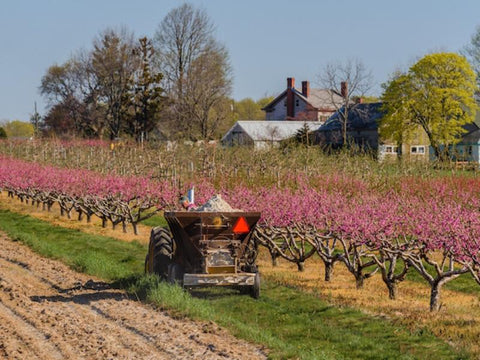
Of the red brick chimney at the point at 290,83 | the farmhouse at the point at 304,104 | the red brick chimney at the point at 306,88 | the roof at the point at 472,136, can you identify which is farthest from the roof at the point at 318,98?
the roof at the point at 472,136

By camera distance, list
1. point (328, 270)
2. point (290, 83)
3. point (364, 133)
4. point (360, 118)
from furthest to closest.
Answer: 1. point (290, 83)
2. point (360, 118)
3. point (364, 133)
4. point (328, 270)

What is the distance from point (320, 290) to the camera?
17.5 metres

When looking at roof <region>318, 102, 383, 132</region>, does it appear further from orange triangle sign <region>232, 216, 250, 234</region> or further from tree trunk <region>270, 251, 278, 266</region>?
orange triangle sign <region>232, 216, 250, 234</region>

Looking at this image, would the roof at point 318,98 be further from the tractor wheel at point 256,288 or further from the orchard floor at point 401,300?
the tractor wheel at point 256,288

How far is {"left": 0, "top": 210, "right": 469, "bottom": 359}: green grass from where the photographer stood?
478 inches

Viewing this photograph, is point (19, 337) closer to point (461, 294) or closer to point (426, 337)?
point (426, 337)

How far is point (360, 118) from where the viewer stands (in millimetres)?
74500

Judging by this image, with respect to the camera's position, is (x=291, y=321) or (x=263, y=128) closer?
(x=291, y=321)

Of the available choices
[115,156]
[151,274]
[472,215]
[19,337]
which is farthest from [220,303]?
[115,156]

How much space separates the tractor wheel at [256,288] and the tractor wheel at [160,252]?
1.78 m

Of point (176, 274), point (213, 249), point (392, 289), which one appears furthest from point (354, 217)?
point (176, 274)

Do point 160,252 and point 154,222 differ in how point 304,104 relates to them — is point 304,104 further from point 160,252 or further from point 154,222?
point 160,252

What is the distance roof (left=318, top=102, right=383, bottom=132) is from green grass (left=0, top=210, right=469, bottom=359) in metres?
56.3

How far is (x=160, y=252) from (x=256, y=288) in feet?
7.25
